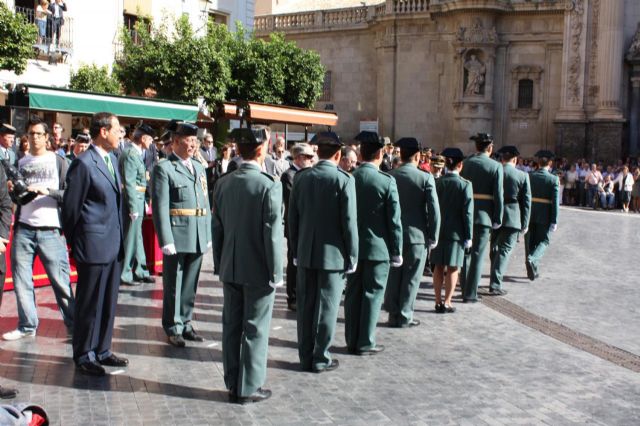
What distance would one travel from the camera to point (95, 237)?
23.1 feet

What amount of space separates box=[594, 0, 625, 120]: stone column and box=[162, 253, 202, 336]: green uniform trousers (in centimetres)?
2843

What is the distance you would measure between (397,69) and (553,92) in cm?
700

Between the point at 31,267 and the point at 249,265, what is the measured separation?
9.18ft

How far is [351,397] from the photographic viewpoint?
22.2 feet

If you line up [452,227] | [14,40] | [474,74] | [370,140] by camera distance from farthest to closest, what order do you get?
[474,74] < [14,40] < [452,227] < [370,140]

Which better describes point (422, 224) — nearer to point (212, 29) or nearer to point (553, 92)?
point (212, 29)

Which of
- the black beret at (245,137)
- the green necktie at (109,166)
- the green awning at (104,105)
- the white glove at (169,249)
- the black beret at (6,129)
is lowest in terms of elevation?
the white glove at (169,249)

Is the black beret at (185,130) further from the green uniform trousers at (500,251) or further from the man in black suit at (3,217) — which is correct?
the green uniform trousers at (500,251)

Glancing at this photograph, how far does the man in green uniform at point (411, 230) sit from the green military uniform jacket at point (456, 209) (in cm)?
81

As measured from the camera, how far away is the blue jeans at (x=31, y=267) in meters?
8.05

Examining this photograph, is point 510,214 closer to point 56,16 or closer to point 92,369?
point 92,369

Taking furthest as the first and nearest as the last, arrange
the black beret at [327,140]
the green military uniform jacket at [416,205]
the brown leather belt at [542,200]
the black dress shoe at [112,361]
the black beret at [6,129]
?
the brown leather belt at [542,200]
the green military uniform jacket at [416,205]
the black beret at [6,129]
the black beret at [327,140]
the black dress shoe at [112,361]

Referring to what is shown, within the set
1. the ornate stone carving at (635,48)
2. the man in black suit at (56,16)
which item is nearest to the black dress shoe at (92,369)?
the man in black suit at (56,16)

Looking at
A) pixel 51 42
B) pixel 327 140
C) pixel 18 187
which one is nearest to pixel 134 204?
pixel 18 187
